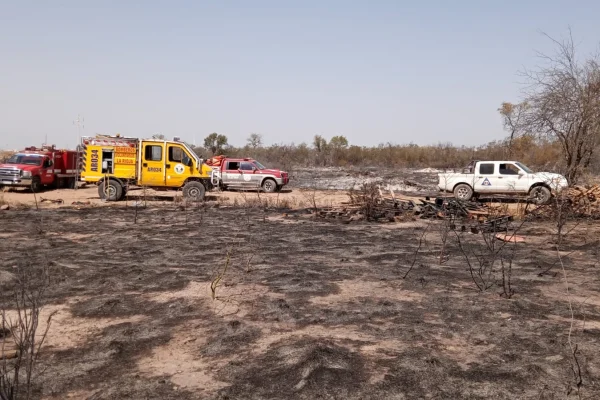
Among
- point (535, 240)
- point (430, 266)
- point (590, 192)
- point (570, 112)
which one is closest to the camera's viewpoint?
point (430, 266)

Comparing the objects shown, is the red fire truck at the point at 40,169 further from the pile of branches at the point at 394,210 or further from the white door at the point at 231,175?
the pile of branches at the point at 394,210

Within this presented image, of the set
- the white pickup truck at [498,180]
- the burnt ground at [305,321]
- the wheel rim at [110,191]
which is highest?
the white pickup truck at [498,180]

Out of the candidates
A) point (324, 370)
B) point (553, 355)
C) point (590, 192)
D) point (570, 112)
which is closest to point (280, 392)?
point (324, 370)

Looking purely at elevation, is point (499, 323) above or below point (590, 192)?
below

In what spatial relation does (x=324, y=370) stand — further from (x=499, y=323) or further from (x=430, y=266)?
(x=430, y=266)

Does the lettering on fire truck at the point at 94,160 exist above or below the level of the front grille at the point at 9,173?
above

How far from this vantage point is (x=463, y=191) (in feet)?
67.2

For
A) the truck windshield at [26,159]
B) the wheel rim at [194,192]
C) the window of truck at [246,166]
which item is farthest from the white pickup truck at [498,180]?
the truck windshield at [26,159]

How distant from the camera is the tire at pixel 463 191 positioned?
66.6 ft

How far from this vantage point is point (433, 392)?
388cm

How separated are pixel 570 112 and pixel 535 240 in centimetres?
1028

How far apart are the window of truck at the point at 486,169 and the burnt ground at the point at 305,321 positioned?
946 centimetres

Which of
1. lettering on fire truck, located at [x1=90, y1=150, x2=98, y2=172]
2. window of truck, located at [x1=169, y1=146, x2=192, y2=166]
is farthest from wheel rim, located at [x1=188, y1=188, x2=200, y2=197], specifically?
lettering on fire truck, located at [x1=90, y1=150, x2=98, y2=172]

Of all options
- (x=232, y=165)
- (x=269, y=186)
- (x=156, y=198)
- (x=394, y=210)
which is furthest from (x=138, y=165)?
(x=394, y=210)
